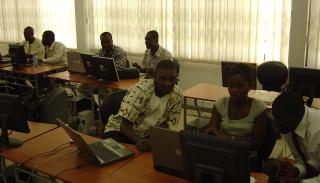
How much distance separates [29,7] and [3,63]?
6.82ft

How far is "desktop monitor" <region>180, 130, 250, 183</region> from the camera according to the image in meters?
1.56

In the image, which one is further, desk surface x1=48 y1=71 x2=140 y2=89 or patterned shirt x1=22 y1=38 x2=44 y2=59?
patterned shirt x1=22 y1=38 x2=44 y2=59

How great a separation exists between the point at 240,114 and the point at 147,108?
720 millimetres

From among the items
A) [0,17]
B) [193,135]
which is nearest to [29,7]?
[0,17]

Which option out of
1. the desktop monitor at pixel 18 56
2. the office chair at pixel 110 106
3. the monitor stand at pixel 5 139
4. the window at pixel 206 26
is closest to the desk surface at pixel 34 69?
the desktop monitor at pixel 18 56

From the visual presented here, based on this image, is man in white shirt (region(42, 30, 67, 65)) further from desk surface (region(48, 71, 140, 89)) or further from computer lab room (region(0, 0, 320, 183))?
desk surface (region(48, 71, 140, 89))

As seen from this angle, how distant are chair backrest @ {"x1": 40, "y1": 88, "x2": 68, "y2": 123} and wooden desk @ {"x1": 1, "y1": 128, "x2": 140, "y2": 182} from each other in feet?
2.03

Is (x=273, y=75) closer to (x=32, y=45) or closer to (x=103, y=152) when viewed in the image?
(x=103, y=152)

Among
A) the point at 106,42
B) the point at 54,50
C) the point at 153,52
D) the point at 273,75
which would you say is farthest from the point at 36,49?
the point at 273,75

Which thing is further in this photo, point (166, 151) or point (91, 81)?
point (91, 81)

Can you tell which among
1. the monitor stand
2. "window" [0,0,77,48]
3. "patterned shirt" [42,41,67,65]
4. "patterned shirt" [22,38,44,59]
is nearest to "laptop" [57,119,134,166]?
the monitor stand

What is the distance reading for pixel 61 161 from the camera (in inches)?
89.7

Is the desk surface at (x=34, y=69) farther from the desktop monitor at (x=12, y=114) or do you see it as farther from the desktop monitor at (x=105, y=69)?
the desktop monitor at (x=12, y=114)

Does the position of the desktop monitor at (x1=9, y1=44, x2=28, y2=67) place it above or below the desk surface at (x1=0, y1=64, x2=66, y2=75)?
above
